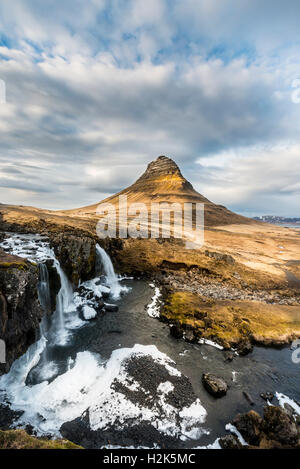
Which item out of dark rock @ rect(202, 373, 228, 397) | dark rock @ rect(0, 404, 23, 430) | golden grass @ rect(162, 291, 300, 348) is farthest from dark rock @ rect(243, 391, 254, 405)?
dark rock @ rect(0, 404, 23, 430)

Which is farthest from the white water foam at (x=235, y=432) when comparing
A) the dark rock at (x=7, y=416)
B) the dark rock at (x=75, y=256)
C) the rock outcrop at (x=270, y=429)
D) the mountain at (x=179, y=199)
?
the mountain at (x=179, y=199)

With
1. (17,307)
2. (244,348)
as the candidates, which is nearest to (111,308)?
(17,307)

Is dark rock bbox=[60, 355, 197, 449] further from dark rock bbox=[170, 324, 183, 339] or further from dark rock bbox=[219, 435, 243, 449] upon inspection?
dark rock bbox=[170, 324, 183, 339]

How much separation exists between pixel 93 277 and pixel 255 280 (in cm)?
2939

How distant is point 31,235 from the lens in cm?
3166

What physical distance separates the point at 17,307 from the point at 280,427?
1848 centimetres

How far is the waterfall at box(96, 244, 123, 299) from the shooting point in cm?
3346

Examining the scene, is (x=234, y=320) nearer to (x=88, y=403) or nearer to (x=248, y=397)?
(x=248, y=397)

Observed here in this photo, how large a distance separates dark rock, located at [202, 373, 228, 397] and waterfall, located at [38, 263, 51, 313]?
16.4m

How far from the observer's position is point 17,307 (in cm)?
1477

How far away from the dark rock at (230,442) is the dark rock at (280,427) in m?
1.81

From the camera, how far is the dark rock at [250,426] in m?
11.4
